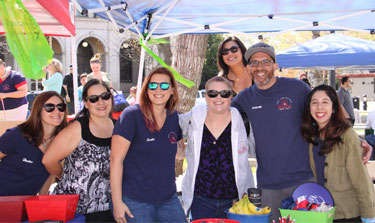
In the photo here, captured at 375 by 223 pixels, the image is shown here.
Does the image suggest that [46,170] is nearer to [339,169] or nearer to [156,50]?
[339,169]

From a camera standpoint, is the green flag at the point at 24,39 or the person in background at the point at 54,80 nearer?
the green flag at the point at 24,39

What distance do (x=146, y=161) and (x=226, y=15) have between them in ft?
8.90

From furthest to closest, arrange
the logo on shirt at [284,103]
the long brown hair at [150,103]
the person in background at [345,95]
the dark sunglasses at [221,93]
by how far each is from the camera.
→ the person in background at [345,95] → the logo on shirt at [284,103] → the dark sunglasses at [221,93] → the long brown hair at [150,103]

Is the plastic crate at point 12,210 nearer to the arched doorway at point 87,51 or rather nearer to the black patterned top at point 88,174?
the black patterned top at point 88,174

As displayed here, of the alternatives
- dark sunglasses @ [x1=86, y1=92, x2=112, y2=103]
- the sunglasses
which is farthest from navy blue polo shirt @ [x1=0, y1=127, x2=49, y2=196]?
the sunglasses

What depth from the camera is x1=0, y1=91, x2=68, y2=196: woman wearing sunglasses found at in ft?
10.0

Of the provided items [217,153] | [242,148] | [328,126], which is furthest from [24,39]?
[328,126]

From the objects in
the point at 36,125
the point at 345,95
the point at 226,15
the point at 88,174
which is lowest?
the point at 88,174

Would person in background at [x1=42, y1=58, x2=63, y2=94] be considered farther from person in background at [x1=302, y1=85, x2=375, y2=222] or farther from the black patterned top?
person in background at [x1=302, y1=85, x2=375, y2=222]

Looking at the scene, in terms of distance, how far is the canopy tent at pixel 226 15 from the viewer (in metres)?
4.23

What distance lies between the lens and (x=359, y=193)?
9.35 ft

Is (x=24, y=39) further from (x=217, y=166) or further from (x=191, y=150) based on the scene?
(x=217, y=166)

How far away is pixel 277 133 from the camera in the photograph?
10.3ft

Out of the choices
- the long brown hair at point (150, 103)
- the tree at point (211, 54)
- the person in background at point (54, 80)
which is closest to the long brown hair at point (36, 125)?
the long brown hair at point (150, 103)
